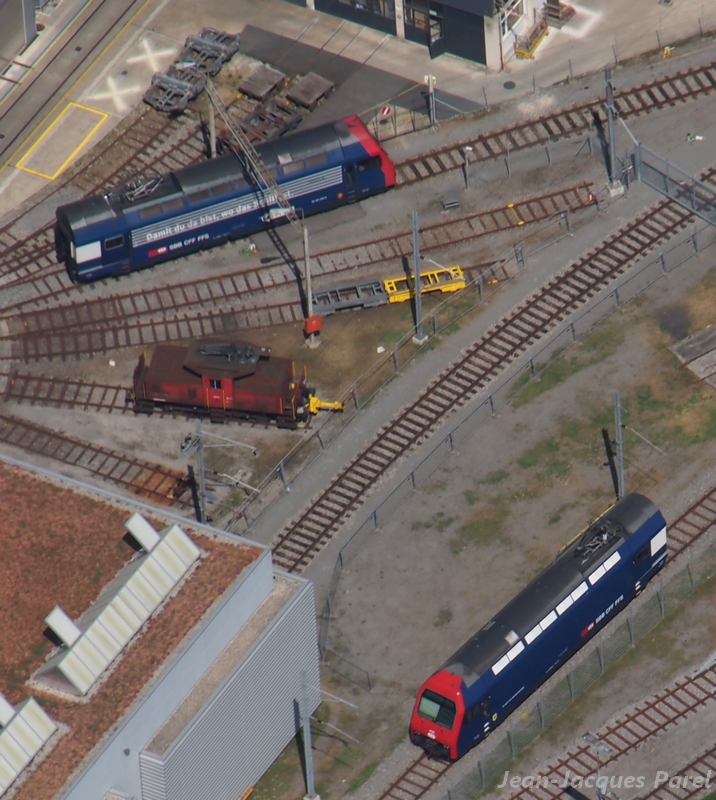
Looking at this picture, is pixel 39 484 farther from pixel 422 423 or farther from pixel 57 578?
pixel 422 423

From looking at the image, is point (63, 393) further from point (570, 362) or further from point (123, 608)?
point (570, 362)

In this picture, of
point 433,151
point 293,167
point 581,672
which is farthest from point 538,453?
point 433,151

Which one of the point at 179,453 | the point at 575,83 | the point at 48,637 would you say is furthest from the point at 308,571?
the point at 575,83

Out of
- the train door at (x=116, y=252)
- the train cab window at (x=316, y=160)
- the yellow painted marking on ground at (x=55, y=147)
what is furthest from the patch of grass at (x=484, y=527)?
the yellow painted marking on ground at (x=55, y=147)

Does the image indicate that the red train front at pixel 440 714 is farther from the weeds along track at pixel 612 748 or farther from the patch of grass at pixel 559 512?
the patch of grass at pixel 559 512

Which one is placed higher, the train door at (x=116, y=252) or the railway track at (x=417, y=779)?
the train door at (x=116, y=252)

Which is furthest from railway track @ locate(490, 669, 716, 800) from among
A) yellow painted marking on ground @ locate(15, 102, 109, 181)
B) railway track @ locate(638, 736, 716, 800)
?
yellow painted marking on ground @ locate(15, 102, 109, 181)
